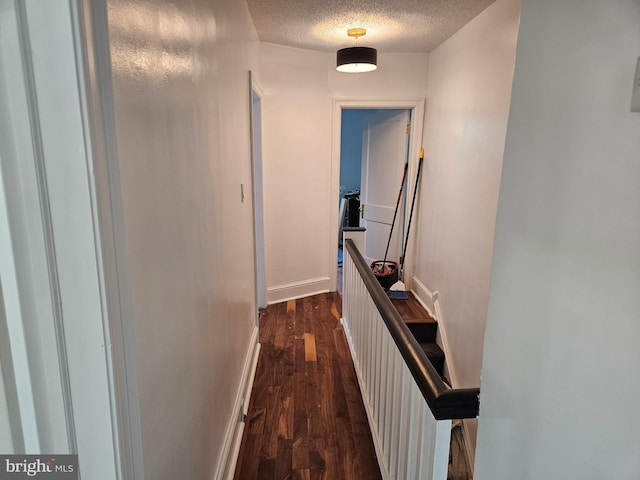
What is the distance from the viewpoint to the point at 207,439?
1482 mm

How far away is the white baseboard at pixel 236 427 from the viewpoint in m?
1.76

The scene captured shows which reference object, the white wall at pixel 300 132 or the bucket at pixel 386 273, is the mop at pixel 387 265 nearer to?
the bucket at pixel 386 273

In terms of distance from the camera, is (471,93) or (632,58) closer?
(632,58)

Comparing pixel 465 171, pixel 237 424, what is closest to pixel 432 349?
pixel 465 171

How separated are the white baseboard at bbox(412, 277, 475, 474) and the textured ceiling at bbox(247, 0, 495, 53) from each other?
214 centimetres

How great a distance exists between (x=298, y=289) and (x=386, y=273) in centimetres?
93

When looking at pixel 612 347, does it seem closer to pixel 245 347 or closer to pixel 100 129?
pixel 100 129

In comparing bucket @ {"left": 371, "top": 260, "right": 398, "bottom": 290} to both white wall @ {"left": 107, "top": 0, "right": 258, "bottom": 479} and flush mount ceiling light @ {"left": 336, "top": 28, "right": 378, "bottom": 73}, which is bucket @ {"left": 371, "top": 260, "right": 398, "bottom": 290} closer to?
flush mount ceiling light @ {"left": 336, "top": 28, "right": 378, "bottom": 73}

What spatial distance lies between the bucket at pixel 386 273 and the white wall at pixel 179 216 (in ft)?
7.12

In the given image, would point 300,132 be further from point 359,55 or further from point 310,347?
point 310,347

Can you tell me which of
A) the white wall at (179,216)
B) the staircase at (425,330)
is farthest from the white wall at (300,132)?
the white wall at (179,216)

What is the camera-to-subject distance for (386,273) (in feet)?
13.2

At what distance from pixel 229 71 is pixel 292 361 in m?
2.03

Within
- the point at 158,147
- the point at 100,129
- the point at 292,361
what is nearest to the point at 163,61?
the point at 158,147
